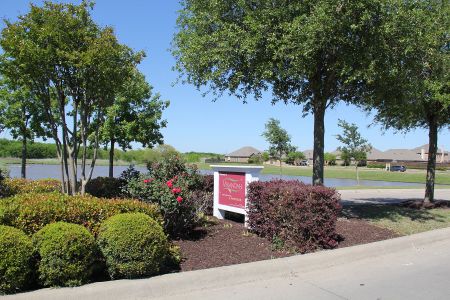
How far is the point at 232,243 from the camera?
7.63m

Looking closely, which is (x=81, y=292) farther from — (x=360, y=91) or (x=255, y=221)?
(x=360, y=91)

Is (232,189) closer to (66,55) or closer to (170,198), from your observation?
(170,198)

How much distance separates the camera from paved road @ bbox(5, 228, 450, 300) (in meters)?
5.14

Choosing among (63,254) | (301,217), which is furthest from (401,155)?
(63,254)

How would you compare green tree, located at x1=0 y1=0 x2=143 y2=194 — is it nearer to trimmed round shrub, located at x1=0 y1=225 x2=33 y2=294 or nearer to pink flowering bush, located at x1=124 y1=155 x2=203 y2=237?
pink flowering bush, located at x1=124 y1=155 x2=203 y2=237

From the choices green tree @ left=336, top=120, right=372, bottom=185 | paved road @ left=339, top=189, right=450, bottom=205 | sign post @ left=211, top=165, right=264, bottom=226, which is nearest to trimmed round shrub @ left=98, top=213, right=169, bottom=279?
sign post @ left=211, top=165, right=264, bottom=226

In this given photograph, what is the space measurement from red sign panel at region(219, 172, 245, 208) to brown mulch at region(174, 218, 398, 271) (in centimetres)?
47

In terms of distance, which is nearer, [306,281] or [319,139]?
[306,281]

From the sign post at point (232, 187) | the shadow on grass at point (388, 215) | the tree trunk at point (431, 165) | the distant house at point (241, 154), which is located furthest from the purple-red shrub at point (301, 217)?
the distant house at point (241, 154)

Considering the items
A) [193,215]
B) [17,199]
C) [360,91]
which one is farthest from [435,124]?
[17,199]

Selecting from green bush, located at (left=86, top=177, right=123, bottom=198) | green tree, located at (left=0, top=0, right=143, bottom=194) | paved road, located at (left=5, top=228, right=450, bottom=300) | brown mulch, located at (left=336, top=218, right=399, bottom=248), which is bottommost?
paved road, located at (left=5, top=228, right=450, bottom=300)

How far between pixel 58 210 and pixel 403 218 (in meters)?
9.01

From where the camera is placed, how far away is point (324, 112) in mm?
11625

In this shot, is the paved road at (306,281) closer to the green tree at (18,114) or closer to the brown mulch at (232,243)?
the brown mulch at (232,243)
